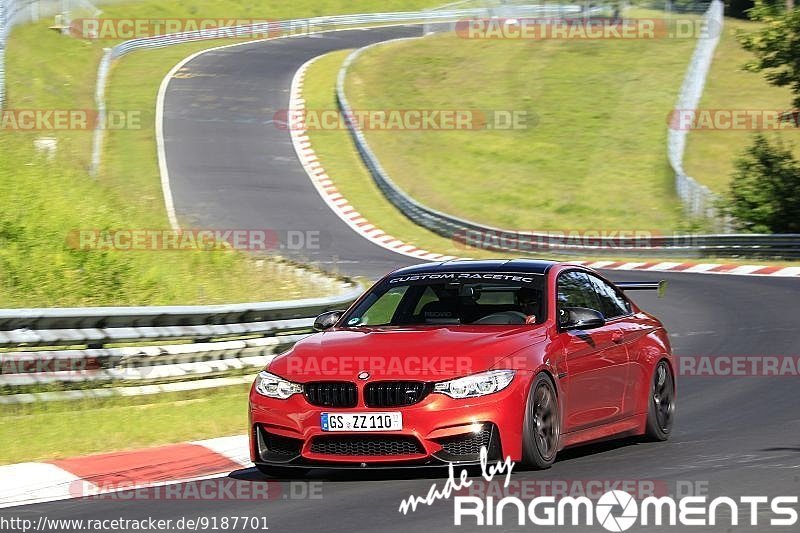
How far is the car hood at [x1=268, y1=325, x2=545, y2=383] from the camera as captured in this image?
28.4ft

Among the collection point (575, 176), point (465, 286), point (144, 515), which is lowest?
point (575, 176)

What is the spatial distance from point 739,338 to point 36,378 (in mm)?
9812

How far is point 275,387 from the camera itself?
895 cm

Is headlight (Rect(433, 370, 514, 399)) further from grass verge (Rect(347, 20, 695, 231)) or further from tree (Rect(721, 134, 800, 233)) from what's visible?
grass verge (Rect(347, 20, 695, 231))

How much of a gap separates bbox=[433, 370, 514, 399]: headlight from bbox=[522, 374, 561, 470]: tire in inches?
8.8

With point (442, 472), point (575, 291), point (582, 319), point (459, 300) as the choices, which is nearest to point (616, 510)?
point (442, 472)

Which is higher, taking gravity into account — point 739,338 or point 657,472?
point 657,472

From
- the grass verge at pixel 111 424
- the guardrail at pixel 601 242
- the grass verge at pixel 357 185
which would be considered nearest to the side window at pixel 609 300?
the grass verge at pixel 111 424

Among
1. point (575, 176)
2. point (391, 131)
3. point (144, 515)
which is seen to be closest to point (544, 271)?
point (144, 515)

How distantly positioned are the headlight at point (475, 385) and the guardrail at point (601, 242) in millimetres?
23670

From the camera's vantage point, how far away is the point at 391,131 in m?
48.7

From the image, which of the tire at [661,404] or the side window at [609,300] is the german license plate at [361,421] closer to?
the side window at [609,300]

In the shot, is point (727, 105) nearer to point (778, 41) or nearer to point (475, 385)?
point (778, 41)

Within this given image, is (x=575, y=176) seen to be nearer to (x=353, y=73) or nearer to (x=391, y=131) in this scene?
(x=391, y=131)
